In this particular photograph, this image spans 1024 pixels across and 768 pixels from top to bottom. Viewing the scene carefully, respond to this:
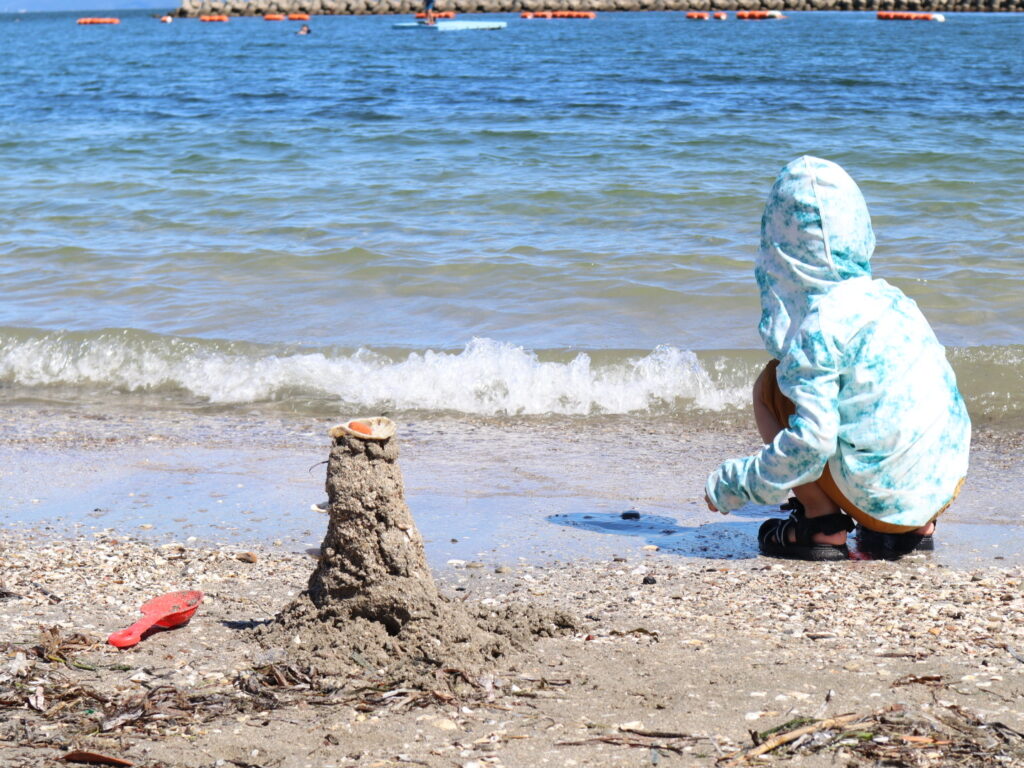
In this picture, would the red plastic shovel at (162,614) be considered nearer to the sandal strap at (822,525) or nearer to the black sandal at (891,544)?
the sandal strap at (822,525)

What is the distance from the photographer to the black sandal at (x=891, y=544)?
3.84m

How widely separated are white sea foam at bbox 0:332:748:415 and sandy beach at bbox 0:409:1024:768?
1149mm

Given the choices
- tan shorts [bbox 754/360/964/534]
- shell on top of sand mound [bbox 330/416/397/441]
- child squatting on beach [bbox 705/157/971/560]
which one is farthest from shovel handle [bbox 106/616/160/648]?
tan shorts [bbox 754/360/964/534]

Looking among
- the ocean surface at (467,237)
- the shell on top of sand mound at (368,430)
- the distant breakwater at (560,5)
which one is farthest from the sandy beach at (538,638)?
the distant breakwater at (560,5)

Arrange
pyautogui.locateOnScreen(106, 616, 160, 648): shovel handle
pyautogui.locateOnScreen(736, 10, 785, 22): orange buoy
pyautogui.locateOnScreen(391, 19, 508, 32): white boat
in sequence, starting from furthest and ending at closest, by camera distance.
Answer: pyautogui.locateOnScreen(736, 10, 785, 22): orange buoy
pyautogui.locateOnScreen(391, 19, 508, 32): white boat
pyautogui.locateOnScreen(106, 616, 160, 648): shovel handle

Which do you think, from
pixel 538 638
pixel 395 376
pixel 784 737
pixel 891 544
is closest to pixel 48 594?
pixel 538 638

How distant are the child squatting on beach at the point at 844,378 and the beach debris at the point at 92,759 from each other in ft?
6.58

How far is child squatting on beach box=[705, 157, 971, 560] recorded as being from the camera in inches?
137

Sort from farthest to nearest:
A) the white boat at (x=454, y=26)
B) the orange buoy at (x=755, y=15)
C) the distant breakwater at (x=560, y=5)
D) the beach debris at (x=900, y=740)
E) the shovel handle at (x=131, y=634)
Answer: the distant breakwater at (x=560, y=5) → the orange buoy at (x=755, y=15) → the white boat at (x=454, y=26) → the shovel handle at (x=131, y=634) → the beach debris at (x=900, y=740)

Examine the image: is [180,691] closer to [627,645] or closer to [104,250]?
[627,645]

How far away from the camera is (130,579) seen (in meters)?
3.68

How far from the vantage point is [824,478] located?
3.71 metres

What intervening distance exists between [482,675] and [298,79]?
22.1 metres

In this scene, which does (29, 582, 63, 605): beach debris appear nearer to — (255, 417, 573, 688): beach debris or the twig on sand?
(255, 417, 573, 688): beach debris
